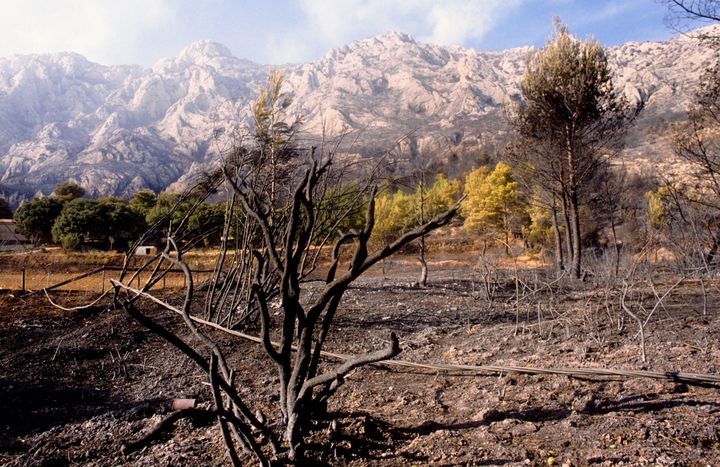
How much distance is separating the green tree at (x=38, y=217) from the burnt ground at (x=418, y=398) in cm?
3187

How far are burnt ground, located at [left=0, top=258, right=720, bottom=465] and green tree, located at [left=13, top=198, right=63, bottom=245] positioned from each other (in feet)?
105

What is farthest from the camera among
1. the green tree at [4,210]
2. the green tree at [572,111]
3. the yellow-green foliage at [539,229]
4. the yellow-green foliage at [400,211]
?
the green tree at [4,210]

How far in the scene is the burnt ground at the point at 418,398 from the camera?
197 centimetres

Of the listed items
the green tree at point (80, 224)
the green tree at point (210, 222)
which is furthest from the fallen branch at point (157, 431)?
the green tree at point (80, 224)

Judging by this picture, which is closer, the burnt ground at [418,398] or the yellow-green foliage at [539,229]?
the burnt ground at [418,398]

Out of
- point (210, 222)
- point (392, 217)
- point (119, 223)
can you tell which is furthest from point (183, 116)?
point (210, 222)

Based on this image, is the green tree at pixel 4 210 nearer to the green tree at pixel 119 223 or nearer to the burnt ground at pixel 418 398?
the green tree at pixel 119 223

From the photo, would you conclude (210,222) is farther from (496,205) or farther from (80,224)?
(80,224)

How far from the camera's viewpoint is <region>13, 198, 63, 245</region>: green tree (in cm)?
3219

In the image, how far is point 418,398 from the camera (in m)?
2.87

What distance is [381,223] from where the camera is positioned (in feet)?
104

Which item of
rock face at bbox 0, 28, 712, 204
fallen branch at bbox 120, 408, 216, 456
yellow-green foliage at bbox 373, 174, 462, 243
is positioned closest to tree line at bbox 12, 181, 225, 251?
yellow-green foliage at bbox 373, 174, 462, 243

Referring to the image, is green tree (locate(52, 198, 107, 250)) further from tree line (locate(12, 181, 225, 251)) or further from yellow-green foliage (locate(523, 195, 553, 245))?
yellow-green foliage (locate(523, 195, 553, 245))

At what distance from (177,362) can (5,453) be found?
1879mm
